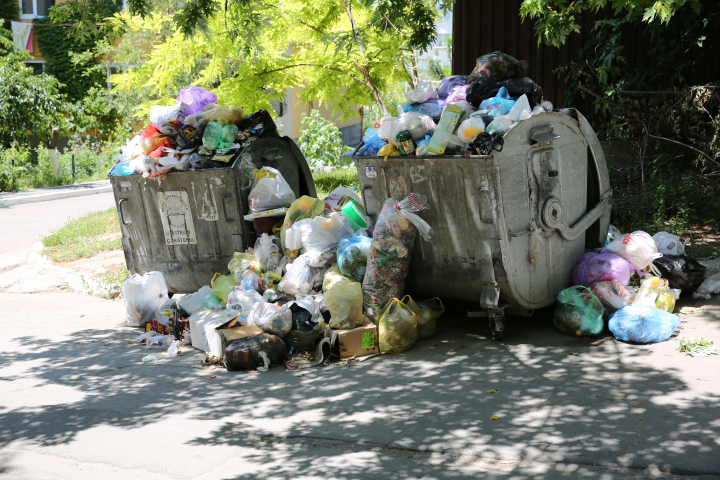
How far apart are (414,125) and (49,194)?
12.4 metres

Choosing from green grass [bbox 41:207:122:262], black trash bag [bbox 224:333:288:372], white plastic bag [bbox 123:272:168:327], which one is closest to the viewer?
black trash bag [bbox 224:333:288:372]

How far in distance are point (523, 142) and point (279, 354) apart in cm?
229

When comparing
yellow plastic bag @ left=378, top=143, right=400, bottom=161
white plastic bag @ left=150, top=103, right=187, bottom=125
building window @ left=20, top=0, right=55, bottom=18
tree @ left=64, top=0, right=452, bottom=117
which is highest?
building window @ left=20, top=0, right=55, bottom=18

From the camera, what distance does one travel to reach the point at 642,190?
7.14 m

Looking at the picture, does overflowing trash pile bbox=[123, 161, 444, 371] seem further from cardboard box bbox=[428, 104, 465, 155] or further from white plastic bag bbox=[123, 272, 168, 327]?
cardboard box bbox=[428, 104, 465, 155]

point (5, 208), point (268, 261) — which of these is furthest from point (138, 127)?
point (268, 261)

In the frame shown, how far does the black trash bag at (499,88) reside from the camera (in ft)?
15.5

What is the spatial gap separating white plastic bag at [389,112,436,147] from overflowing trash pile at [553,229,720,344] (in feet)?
5.15

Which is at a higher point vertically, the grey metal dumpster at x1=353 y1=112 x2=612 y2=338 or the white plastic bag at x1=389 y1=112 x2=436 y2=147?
the white plastic bag at x1=389 y1=112 x2=436 y2=147

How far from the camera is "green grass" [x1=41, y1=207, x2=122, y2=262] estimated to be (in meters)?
8.50

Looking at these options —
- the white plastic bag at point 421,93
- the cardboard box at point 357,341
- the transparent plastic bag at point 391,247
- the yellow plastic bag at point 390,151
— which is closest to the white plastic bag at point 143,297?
the cardboard box at point 357,341

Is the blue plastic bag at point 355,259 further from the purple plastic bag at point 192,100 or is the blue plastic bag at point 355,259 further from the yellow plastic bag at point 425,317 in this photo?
the purple plastic bag at point 192,100

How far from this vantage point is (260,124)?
6121 millimetres

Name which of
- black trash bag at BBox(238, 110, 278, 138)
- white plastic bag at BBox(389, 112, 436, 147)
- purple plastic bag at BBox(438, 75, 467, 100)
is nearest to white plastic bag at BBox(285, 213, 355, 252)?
white plastic bag at BBox(389, 112, 436, 147)
